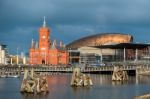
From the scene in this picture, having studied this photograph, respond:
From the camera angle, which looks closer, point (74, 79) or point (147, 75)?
point (74, 79)

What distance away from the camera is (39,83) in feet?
314

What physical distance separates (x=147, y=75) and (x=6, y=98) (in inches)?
4274

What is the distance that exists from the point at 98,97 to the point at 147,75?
333 ft

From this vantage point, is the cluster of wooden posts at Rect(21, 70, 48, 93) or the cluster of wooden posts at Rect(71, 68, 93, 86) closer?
the cluster of wooden posts at Rect(21, 70, 48, 93)

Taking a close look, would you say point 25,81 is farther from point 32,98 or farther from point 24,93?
point 32,98

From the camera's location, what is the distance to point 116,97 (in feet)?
292

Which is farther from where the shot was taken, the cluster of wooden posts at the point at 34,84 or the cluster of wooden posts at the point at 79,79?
the cluster of wooden posts at the point at 79,79

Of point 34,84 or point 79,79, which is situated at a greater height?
point 79,79

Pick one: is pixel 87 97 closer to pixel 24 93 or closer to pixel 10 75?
pixel 24 93

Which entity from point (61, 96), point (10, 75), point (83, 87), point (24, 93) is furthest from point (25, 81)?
point (10, 75)


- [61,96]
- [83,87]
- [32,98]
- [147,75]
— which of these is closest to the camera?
[32,98]

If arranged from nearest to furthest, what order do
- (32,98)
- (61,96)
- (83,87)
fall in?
(32,98), (61,96), (83,87)

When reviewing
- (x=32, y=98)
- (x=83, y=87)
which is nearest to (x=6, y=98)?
(x=32, y=98)

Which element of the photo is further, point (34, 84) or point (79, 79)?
point (79, 79)
